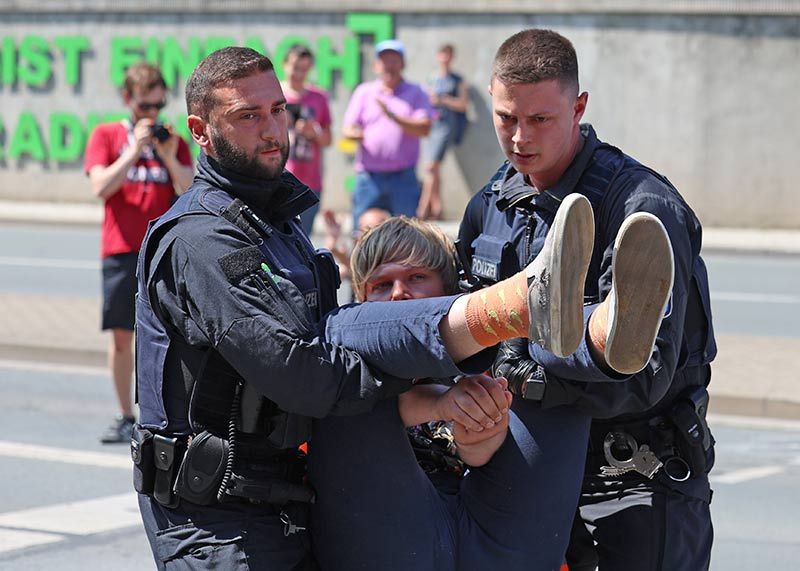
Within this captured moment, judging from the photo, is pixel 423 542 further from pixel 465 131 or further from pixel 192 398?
pixel 465 131

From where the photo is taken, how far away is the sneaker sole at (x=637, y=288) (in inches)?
127

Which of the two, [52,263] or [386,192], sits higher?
[386,192]

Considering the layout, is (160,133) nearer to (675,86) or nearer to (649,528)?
(649,528)

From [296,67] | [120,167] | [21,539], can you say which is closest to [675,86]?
[296,67]

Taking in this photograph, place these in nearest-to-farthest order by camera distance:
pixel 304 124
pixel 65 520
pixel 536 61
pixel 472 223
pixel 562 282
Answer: pixel 562 282 < pixel 536 61 < pixel 472 223 < pixel 65 520 < pixel 304 124

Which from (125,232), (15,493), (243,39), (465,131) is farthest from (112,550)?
(243,39)

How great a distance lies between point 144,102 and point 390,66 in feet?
16.7

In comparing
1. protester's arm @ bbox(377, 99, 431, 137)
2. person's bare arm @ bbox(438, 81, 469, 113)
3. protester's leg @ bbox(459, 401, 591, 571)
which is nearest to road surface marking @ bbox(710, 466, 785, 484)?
protester's leg @ bbox(459, 401, 591, 571)

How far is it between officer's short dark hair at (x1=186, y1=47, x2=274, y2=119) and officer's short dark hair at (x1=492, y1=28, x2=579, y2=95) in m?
0.67

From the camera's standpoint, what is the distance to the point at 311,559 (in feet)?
12.2

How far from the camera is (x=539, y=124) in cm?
396

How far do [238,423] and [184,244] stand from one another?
44cm

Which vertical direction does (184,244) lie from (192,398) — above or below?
above

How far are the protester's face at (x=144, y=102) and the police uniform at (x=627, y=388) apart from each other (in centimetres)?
444
